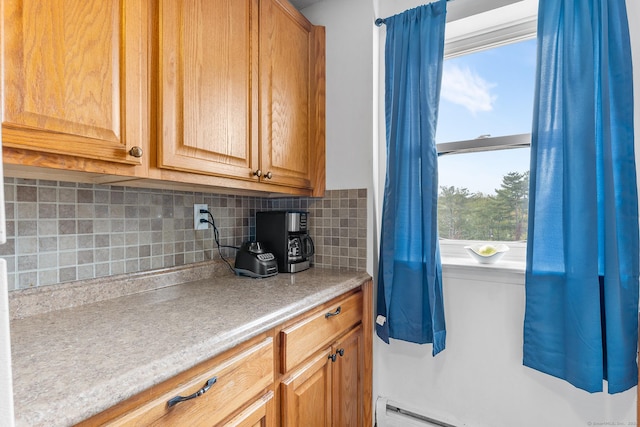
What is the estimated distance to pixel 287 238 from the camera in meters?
1.73

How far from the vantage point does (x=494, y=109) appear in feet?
5.69

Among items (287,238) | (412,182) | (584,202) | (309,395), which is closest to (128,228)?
(287,238)

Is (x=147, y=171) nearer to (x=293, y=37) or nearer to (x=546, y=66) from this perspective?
(x=293, y=37)

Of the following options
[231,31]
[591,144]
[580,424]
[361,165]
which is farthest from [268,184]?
[580,424]

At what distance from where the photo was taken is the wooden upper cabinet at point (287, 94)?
1535mm

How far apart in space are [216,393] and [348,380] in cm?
84

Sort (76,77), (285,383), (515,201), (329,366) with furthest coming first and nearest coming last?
(515,201) < (329,366) < (285,383) < (76,77)

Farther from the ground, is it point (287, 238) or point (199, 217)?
point (199, 217)

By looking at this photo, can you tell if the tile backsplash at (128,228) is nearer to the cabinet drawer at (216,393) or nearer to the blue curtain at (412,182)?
the blue curtain at (412,182)

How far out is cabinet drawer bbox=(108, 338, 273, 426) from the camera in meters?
0.73

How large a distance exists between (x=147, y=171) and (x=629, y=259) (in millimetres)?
1717

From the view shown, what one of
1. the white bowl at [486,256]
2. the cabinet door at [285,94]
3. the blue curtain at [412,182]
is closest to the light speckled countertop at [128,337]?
the blue curtain at [412,182]

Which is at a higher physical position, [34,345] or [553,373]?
[34,345]

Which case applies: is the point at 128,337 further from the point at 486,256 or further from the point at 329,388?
the point at 486,256
